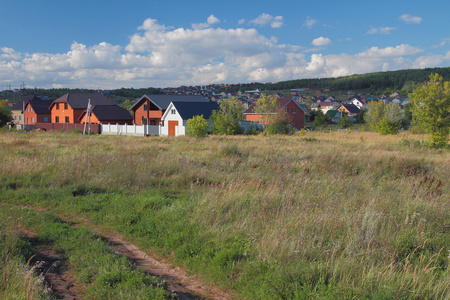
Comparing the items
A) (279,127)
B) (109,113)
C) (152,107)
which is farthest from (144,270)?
(109,113)

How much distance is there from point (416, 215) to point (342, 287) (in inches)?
121

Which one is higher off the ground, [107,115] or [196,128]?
[107,115]

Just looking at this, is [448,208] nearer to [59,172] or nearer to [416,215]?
[416,215]

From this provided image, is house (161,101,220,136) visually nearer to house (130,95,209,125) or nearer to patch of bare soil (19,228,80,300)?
house (130,95,209,125)

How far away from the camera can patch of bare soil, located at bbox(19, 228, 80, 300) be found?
13.8ft

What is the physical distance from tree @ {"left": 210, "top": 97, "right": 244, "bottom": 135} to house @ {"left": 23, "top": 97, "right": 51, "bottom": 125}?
124ft

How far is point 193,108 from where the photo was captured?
44.8m

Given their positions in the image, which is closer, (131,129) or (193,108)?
(131,129)

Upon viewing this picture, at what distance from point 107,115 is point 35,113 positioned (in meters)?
20.8

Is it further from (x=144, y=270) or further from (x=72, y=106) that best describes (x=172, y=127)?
(x=144, y=270)

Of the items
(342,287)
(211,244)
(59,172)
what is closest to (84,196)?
(59,172)

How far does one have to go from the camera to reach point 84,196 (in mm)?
8422

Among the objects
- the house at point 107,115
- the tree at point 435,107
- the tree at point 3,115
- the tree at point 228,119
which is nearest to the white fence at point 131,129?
the house at point 107,115

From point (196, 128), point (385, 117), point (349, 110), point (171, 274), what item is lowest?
point (171, 274)
